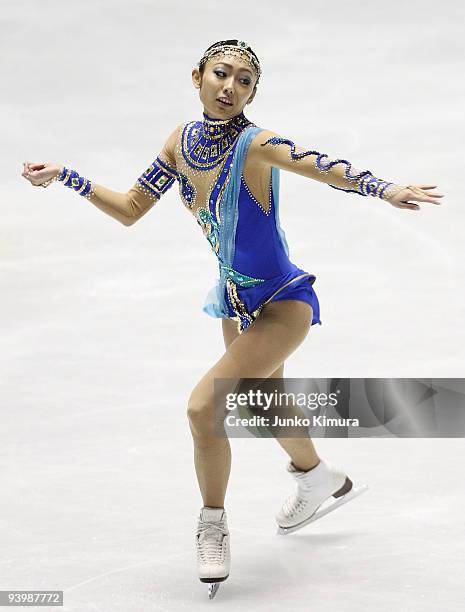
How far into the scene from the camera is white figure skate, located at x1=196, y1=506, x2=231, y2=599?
3.72 meters

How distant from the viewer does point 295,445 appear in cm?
436

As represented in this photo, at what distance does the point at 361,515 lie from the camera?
4.53 metres

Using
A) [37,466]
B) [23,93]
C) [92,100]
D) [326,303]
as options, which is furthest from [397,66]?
[37,466]

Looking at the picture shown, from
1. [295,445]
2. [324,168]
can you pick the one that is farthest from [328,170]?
[295,445]

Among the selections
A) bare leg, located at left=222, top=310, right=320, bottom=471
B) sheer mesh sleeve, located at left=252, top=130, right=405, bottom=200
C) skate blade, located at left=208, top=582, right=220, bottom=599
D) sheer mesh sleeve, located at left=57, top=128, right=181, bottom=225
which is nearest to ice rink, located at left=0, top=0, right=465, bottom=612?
skate blade, located at left=208, top=582, right=220, bottom=599

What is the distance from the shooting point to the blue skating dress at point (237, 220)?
387 cm

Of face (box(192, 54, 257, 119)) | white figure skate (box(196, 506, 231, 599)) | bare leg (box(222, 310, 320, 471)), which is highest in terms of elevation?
face (box(192, 54, 257, 119))

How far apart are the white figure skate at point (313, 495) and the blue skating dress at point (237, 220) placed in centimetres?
77

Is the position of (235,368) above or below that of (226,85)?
below

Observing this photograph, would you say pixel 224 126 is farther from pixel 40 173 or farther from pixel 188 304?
pixel 188 304

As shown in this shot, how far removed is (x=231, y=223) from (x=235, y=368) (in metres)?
0.54

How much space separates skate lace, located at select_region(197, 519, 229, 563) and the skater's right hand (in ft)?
4.65

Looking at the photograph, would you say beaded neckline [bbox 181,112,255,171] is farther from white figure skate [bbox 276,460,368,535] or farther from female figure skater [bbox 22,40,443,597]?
white figure skate [bbox 276,460,368,535]

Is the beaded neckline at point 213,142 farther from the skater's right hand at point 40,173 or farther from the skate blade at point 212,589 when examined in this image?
the skate blade at point 212,589
